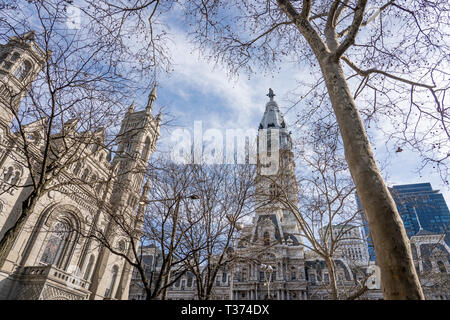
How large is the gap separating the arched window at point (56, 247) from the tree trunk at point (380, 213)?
23.6 m

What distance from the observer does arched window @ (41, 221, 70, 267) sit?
21141 mm

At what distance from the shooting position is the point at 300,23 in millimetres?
6125

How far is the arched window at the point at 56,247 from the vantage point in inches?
832

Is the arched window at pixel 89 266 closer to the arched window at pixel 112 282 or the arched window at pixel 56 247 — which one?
the arched window at pixel 56 247

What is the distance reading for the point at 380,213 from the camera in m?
2.92

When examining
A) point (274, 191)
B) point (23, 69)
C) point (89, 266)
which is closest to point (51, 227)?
point (89, 266)

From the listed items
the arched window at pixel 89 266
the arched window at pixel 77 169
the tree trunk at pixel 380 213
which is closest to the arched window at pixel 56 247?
the arched window at pixel 89 266

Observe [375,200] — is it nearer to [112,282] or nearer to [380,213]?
[380,213]

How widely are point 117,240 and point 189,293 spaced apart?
2901cm

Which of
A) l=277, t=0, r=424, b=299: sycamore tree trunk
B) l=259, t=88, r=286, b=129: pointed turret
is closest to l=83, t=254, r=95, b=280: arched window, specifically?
l=277, t=0, r=424, b=299: sycamore tree trunk

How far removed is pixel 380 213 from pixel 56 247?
26089 millimetres

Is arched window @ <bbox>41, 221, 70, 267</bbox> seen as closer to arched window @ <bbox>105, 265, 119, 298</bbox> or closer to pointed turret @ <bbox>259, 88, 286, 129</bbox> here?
arched window @ <bbox>105, 265, 119, 298</bbox>
